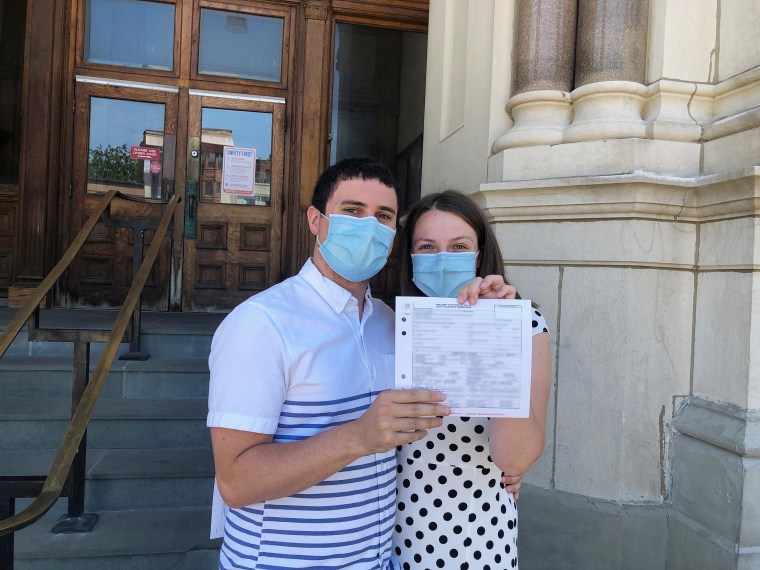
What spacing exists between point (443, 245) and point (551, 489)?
5.97 feet

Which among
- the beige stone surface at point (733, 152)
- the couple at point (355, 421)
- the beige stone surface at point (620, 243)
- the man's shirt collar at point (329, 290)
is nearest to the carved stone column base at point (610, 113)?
the beige stone surface at point (733, 152)

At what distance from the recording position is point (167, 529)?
276cm

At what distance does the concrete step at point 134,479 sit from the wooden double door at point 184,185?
261 cm

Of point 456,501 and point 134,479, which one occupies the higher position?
point 456,501

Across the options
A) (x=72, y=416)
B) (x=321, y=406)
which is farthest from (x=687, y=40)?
(x=72, y=416)

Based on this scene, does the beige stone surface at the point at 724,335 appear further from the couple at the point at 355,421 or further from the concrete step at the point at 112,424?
the concrete step at the point at 112,424

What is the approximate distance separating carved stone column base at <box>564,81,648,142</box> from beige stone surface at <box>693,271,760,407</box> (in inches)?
31.4

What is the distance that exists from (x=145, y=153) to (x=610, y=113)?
441cm

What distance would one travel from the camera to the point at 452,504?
4.76ft

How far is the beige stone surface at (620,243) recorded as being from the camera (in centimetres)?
267

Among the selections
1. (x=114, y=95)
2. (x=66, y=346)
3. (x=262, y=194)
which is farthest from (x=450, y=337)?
(x=114, y=95)

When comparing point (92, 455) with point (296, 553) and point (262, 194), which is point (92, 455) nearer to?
point (296, 553)

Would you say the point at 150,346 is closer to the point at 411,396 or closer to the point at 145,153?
the point at 145,153

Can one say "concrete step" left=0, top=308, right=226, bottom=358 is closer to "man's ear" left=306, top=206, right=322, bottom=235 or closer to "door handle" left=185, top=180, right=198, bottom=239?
"door handle" left=185, top=180, right=198, bottom=239
